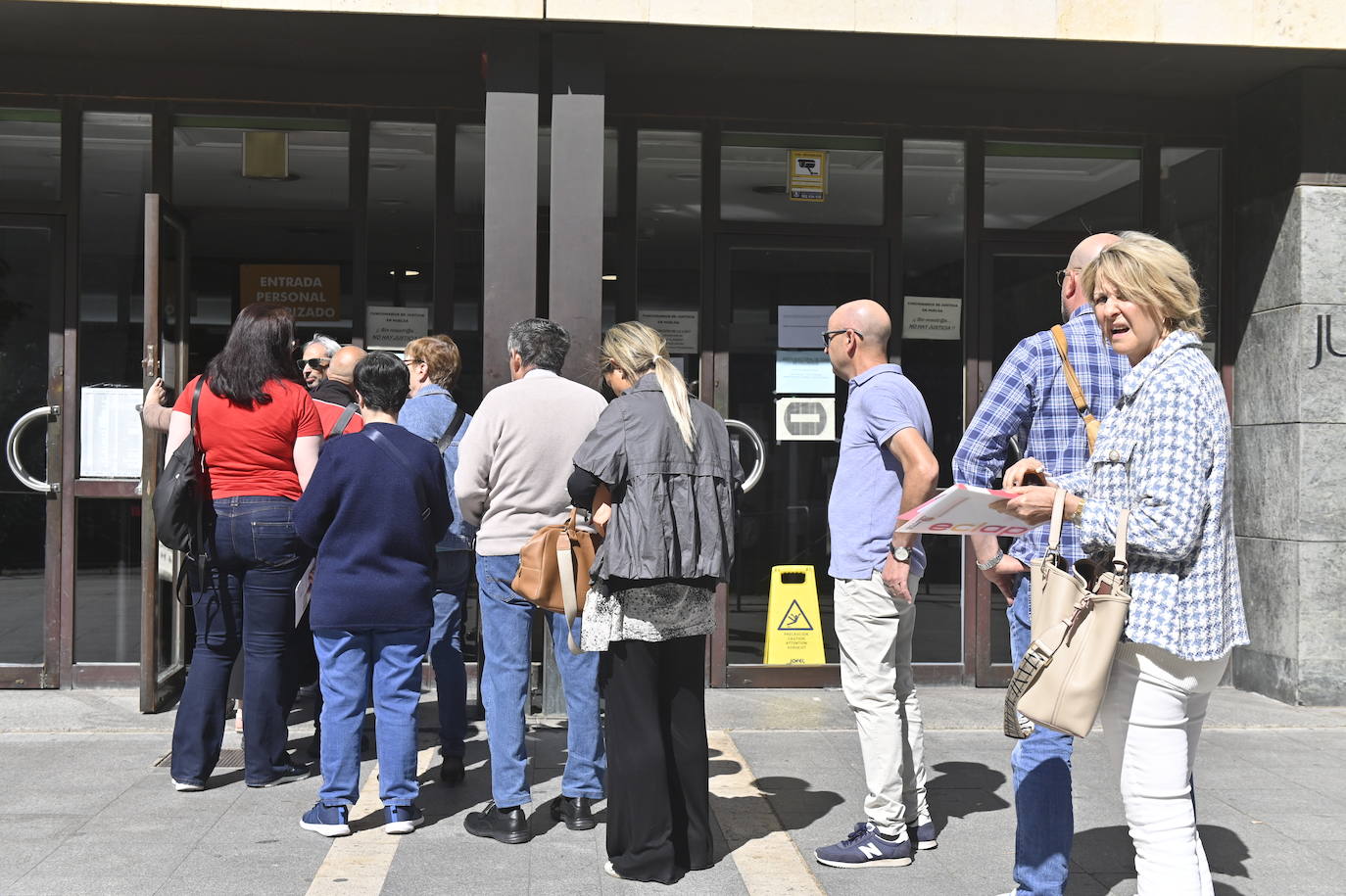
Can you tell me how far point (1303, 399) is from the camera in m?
7.27

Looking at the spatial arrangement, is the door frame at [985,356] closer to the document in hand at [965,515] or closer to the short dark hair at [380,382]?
the short dark hair at [380,382]

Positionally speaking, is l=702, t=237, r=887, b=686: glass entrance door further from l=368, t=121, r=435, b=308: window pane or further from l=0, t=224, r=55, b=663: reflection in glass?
l=0, t=224, r=55, b=663: reflection in glass

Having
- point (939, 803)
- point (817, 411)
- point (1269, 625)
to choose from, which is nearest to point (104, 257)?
point (817, 411)

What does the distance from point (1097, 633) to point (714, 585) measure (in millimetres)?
1600

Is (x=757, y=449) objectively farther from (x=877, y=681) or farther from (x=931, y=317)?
(x=877, y=681)

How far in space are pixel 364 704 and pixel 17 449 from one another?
369cm

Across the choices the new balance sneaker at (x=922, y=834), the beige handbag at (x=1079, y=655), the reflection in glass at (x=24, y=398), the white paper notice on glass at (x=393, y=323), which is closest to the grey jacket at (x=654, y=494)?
the new balance sneaker at (x=922, y=834)

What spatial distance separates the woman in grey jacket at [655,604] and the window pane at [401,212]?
11.5 ft

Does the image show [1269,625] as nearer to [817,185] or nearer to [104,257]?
[817,185]

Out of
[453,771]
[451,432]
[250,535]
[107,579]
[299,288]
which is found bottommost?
[453,771]

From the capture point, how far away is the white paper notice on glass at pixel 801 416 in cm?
777

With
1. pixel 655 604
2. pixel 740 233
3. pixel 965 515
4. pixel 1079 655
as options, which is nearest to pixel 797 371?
pixel 740 233

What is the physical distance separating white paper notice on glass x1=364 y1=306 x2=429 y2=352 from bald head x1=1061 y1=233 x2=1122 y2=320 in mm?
4338

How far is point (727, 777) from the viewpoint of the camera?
568cm
